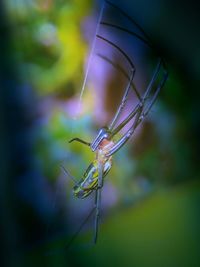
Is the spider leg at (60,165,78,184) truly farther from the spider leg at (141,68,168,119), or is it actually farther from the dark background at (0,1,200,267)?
the spider leg at (141,68,168,119)

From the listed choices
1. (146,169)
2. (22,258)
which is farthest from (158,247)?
(22,258)

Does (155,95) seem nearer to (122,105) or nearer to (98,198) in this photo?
(122,105)

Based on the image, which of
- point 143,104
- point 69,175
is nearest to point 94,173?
point 69,175

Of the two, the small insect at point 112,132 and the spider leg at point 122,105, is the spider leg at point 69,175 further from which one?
the spider leg at point 122,105

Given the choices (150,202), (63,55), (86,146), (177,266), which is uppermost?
(63,55)

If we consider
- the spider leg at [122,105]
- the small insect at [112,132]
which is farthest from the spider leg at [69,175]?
the spider leg at [122,105]

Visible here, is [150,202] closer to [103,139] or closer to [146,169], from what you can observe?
[146,169]

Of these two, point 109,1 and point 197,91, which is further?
point 197,91

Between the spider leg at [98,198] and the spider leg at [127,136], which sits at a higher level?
the spider leg at [127,136]

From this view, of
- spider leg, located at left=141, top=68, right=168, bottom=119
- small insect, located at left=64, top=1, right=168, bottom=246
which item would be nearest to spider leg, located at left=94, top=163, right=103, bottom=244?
small insect, located at left=64, top=1, right=168, bottom=246
